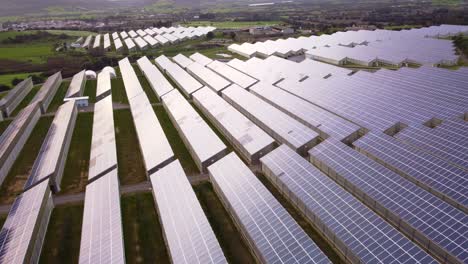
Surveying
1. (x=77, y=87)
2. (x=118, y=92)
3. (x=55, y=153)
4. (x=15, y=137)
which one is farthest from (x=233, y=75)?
(x=15, y=137)

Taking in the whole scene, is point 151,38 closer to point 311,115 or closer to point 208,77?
point 208,77

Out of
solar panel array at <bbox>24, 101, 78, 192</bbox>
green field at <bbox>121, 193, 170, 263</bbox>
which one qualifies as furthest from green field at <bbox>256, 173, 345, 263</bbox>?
solar panel array at <bbox>24, 101, 78, 192</bbox>

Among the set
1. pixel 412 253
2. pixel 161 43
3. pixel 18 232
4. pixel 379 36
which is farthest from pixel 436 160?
pixel 161 43

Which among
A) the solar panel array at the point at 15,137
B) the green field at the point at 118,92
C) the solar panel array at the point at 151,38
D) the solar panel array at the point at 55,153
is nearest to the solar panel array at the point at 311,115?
the green field at the point at 118,92

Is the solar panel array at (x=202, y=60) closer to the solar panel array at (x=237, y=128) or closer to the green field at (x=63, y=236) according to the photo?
the solar panel array at (x=237, y=128)

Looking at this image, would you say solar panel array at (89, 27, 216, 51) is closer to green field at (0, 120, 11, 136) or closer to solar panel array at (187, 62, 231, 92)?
solar panel array at (187, 62, 231, 92)

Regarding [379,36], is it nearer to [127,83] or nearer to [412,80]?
[412,80]

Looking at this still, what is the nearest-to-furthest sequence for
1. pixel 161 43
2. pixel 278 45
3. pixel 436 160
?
pixel 436 160 < pixel 278 45 < pixel 161 43
